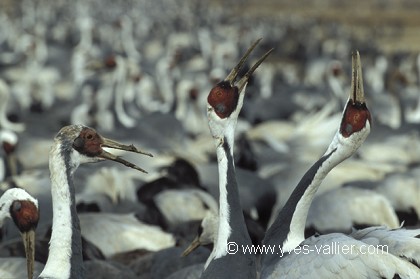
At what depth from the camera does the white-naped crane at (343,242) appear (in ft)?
15.6

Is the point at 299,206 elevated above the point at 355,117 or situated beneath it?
situated beneath

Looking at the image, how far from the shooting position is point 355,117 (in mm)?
5000

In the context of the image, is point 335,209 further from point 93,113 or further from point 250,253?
point 93,113

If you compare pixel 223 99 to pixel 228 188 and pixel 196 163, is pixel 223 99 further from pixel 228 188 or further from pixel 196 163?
pixel 196 163

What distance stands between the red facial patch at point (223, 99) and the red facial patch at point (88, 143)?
593 mm

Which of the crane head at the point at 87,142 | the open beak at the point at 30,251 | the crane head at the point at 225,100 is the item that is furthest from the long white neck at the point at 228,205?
the open beak at the point at 30,251

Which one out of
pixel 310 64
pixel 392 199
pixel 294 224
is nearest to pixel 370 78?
pixel 310 64

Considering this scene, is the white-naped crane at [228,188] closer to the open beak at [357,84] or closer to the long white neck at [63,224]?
the open beak at [357,84]

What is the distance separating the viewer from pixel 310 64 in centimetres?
2386

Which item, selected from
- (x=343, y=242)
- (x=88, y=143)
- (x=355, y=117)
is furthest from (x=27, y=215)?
(x=355, y=117)

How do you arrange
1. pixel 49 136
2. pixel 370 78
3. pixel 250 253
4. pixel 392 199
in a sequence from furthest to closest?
pixel 370 78, pixel 49 136, pixel 392 199, pixel 250 253

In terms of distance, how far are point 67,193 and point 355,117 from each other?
58.9 inches

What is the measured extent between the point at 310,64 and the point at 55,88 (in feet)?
25.4

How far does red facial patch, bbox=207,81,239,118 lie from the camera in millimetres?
4895
